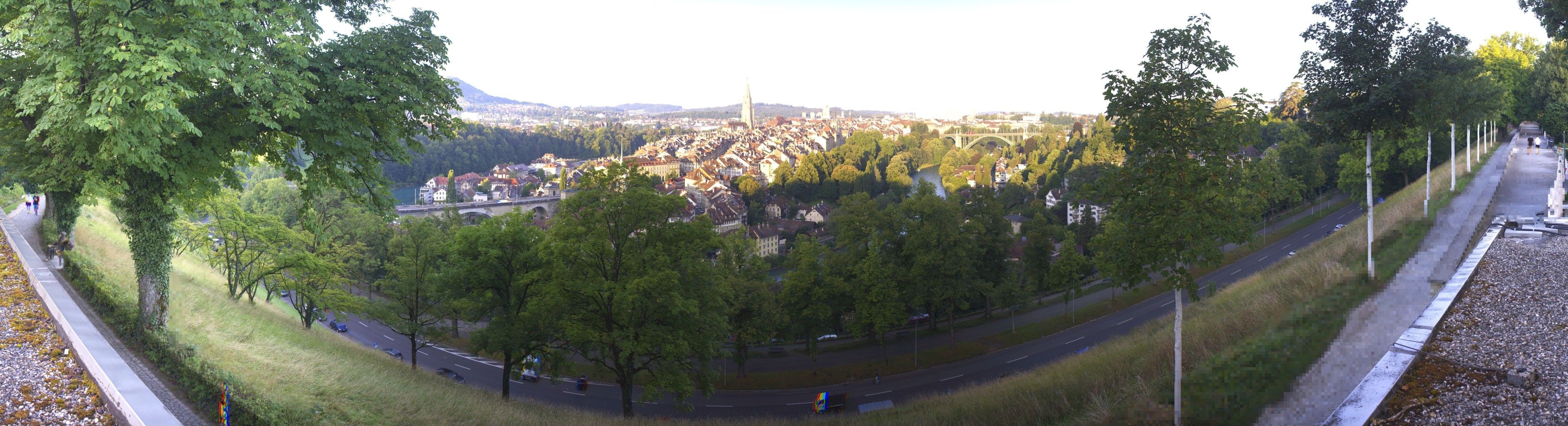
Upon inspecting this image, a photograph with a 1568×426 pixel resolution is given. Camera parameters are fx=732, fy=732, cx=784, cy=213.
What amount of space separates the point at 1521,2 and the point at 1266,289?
4.61m

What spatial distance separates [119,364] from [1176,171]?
853 centimetres

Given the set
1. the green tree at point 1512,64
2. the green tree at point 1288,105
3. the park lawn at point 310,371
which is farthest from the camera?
the green tree at point 1288,105

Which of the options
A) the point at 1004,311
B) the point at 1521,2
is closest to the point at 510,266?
the point at 1521,2

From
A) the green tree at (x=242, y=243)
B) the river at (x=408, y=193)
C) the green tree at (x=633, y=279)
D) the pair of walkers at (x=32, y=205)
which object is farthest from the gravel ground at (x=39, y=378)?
the river at (x=408, y=193)

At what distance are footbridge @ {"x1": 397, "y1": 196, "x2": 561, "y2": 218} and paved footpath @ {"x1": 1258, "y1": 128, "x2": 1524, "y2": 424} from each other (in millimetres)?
51336

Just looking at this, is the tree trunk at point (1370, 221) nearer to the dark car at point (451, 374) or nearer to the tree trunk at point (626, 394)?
the tree trunk at point (626, 394)

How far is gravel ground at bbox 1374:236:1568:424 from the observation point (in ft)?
16.1

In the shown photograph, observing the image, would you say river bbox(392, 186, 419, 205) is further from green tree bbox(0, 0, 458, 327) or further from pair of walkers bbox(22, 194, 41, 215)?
green tree bbox(0, 0, 458, 327)

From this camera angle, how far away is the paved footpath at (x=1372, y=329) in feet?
18.6

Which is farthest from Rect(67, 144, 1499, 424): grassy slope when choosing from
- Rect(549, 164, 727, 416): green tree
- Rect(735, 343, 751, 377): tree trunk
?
Rect(735, 343, 751, 377): tree trunk

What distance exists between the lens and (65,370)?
5.88 meters

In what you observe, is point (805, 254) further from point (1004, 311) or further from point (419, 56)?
point (419, 56)

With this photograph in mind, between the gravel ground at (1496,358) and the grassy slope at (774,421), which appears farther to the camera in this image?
the grassy slope at (774,421)

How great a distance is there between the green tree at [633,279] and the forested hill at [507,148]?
72926 mm
